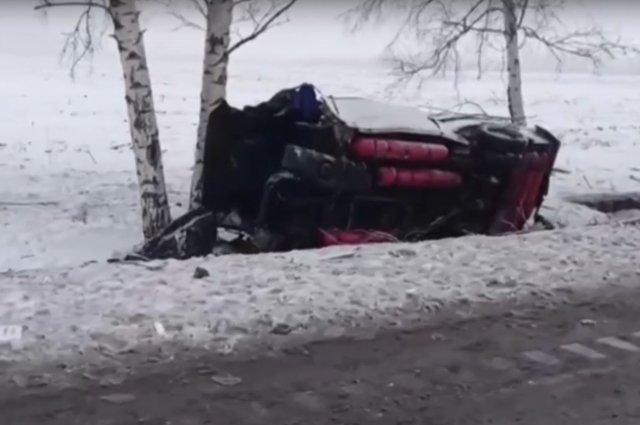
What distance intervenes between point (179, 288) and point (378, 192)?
266cm

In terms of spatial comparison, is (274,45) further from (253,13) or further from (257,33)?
(257,33)

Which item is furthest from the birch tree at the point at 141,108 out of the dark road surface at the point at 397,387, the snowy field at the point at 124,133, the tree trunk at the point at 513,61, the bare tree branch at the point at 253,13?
the tree trunk at the point at 513,61

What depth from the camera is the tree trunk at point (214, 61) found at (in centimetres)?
973

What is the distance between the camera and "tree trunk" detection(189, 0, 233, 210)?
31.9 feet

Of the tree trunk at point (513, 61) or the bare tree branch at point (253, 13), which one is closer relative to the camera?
the bare tree branch at point (253, 13)

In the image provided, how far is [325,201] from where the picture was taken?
8.68 m

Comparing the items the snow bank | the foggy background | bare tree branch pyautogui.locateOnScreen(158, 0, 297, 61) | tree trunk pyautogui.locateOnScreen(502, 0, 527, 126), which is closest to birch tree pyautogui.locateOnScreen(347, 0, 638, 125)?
tree trunk pyautogui.locateOnScreen(502, 0, 527, 126)

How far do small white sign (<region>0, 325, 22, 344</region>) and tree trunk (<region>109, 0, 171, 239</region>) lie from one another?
12.9 feet

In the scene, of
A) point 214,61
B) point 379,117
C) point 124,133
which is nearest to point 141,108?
point 214,61

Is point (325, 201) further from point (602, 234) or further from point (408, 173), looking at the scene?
point (602, 234)

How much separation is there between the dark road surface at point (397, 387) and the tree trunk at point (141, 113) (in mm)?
4491

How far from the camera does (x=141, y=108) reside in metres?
9.52

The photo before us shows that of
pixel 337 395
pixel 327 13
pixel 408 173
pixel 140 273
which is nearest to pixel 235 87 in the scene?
pixel 327 13

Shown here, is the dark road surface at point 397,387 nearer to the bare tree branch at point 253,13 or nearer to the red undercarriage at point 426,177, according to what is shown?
the red undercarriage at point 426,177
